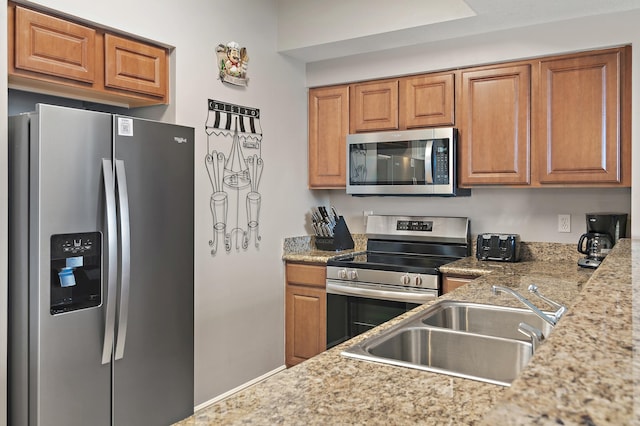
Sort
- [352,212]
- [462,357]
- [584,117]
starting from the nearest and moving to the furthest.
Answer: [462,357] → [584,117] → [352,212]

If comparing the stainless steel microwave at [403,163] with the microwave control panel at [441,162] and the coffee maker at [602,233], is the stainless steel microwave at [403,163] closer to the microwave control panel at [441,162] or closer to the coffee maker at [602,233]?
the microwave control panel at [441,162]

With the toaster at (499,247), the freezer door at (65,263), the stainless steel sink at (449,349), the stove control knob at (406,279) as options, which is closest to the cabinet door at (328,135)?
the stove control knob at (406,279)

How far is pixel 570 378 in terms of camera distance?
1.56ft

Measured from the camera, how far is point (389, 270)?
3.20m

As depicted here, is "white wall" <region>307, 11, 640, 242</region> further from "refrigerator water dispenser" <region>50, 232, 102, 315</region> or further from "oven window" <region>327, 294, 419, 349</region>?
"refrigerator water dispenser" <region>50, 232, 102, 315</region>

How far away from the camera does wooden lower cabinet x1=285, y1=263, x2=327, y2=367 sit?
11.6 feet

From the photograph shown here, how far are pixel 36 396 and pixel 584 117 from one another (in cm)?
304

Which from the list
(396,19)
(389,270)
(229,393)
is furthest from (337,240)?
(396,19)

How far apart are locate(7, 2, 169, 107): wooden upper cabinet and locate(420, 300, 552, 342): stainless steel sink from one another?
191cm

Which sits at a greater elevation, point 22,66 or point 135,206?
point 22,66

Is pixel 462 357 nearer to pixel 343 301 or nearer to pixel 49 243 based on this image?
pixel 49 243

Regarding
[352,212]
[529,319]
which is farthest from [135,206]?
[352,212]

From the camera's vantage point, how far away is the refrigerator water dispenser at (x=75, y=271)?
2023 millimetres

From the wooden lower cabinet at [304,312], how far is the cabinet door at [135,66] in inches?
60.3
